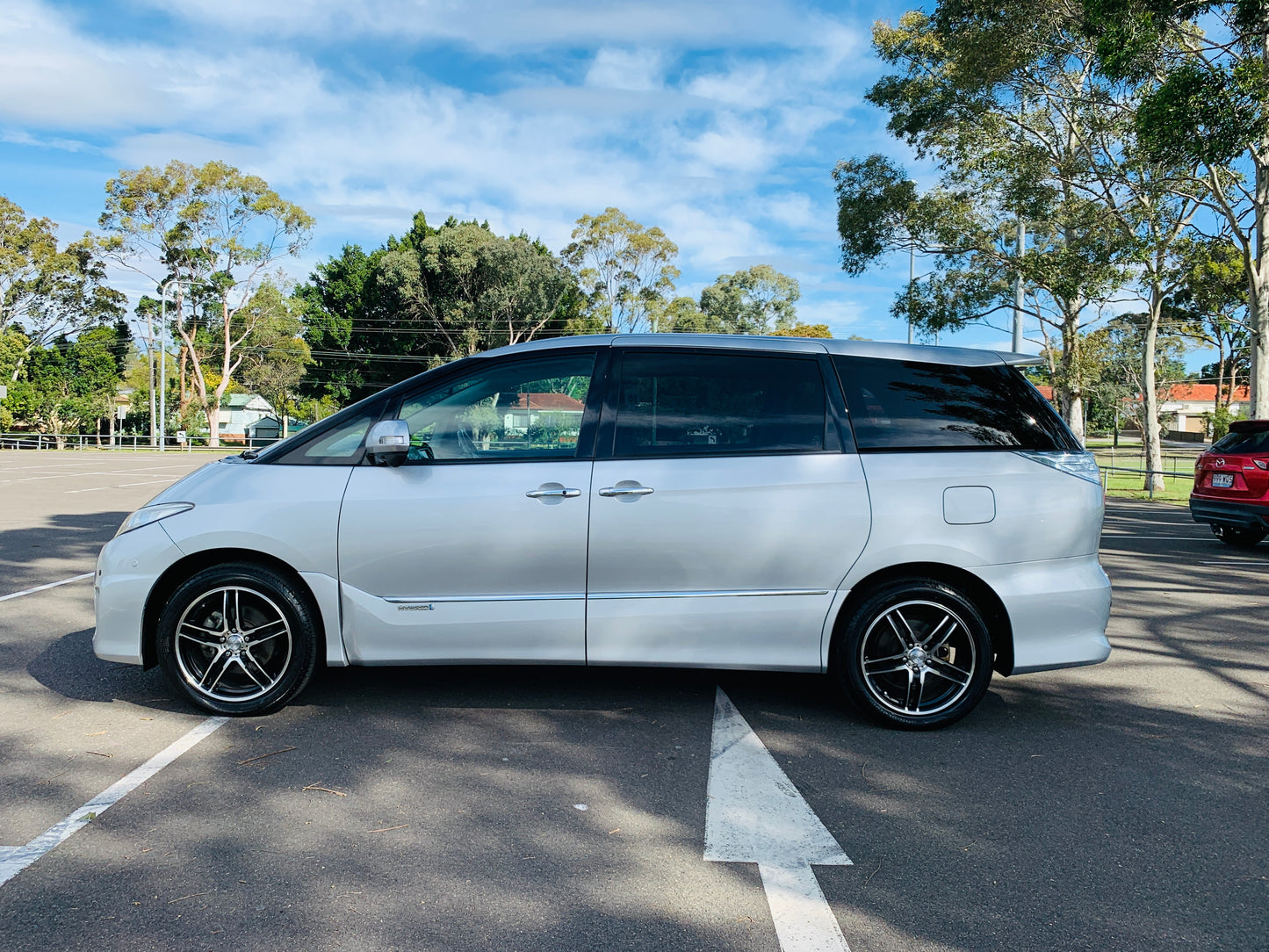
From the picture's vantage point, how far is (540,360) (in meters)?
4.59

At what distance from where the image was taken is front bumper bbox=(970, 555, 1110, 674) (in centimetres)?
432

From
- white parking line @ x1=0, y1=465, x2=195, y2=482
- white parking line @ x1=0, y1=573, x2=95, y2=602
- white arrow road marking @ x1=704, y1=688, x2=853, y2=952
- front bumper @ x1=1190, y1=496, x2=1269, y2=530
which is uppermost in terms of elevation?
front bumper @ x1=1190, y1=496, x2=1269, y2=530

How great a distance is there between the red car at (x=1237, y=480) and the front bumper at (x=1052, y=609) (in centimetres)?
740

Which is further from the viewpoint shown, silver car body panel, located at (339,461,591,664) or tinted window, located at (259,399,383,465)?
tinted window, located at (259,399,383,465)

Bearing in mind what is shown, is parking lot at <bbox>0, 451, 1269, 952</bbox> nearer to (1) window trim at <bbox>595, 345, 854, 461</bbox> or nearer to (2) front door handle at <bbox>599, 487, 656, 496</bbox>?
(2) front door handle at <bbox>599, 487, 656, 496</bbox>

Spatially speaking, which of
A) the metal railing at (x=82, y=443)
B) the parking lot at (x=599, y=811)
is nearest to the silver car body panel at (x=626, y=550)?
the parking lot at (x=599, y=811)

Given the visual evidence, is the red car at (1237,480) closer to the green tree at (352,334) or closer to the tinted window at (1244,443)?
the tinted window at (1244,443)

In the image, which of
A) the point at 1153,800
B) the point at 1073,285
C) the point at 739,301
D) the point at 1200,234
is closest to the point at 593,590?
the point at 1153,800

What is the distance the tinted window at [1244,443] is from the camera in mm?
10328

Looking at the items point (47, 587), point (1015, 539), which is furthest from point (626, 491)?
point (47, 587)

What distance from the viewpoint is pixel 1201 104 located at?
12031 millimetres

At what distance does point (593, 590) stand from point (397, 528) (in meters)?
0.94

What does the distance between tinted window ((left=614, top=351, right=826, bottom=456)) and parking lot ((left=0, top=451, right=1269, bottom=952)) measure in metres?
1.34

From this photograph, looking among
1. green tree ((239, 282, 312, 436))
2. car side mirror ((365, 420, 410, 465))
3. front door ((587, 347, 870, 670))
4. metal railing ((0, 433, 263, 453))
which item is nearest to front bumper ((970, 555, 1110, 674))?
front door ((587, 347, 870, 670))
